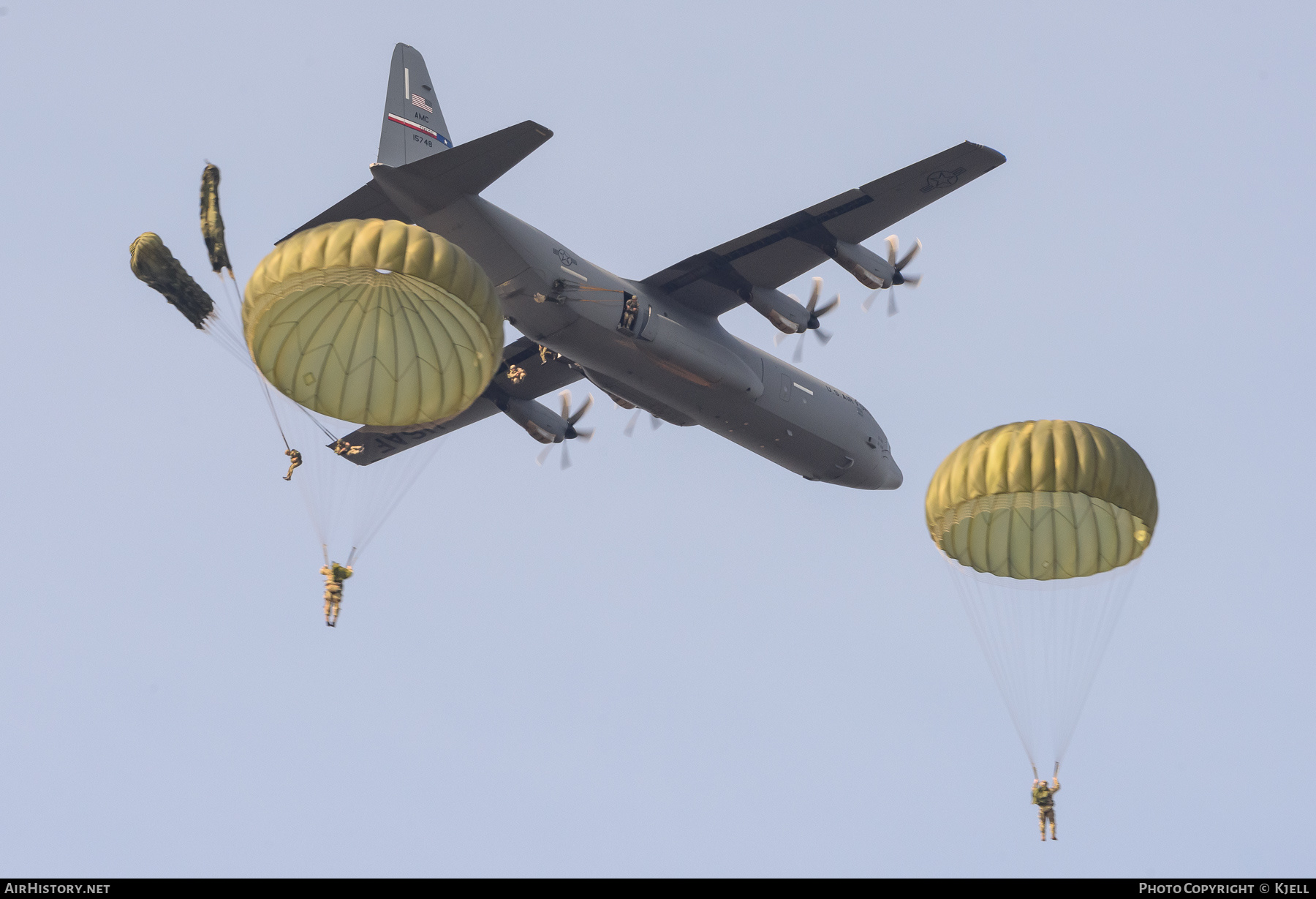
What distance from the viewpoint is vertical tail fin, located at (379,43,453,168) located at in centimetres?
3909

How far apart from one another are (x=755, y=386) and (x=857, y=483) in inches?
219

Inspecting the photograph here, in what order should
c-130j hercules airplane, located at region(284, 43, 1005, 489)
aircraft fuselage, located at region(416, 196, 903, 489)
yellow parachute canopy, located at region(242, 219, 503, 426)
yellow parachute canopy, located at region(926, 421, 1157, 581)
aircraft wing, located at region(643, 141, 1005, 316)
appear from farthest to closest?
aircraft wing, located at region(643, 141, 1005, 316) < aircraft fuselage, located at region(416, 196, 903, 489) < c-130j hercules airplane, located at region(284, 43, 1005, 489) < yellow parachute canopy, located at region(926, 421, 1157, 581) < yellow parachute canopy, located at region(242, 219, 503, 426)

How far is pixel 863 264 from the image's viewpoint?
126 ft

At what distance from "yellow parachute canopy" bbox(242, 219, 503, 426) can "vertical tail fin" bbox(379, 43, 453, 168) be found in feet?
27.7

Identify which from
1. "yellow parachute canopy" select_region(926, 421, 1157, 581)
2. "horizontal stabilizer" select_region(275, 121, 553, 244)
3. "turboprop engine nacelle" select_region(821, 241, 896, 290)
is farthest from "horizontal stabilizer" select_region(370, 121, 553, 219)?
"yellow parachute canopy" select_region(926, 421, 1157, 581)

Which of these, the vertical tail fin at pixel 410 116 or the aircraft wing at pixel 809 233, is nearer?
the aircraft wing at pixel 809 233

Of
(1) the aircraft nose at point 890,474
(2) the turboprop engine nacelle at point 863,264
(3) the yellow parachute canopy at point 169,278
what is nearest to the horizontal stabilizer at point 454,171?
(3) the yellow parachute canopy at point 169,278

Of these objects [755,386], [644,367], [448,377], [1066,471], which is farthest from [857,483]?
[448,377]

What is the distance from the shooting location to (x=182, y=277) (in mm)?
32406

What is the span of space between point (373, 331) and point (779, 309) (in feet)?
37.9

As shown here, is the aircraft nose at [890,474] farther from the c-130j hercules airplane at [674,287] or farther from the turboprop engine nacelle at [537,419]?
the turboprop engine nacelle at [537,419]

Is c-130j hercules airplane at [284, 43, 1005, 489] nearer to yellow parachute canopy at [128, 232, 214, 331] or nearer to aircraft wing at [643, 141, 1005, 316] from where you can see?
aircraft wing at [643, 141, 1005, 316]

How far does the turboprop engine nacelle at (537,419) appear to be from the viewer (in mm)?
43656

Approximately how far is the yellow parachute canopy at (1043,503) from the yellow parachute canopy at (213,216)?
15.2 meters
